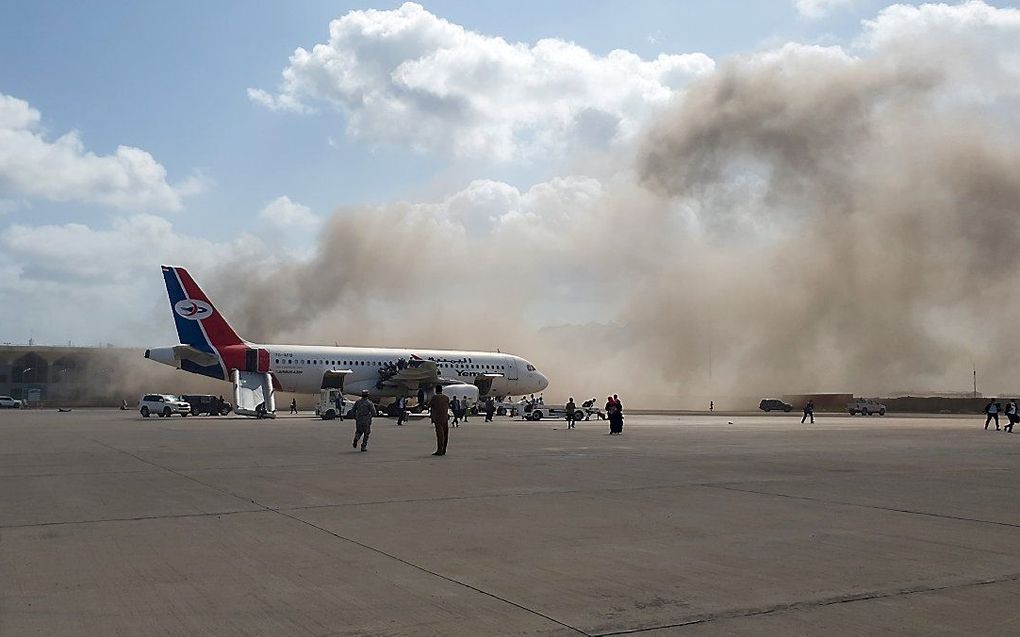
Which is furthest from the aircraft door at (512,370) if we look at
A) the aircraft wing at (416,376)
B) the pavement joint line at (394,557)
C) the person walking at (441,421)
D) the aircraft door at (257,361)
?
the pavement joint line at (394,557)

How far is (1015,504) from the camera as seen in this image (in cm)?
1139

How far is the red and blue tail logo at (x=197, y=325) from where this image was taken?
48656 mm

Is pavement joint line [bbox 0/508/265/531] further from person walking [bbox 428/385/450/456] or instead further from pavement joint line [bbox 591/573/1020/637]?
person walking [bbox 428/385/450/456]

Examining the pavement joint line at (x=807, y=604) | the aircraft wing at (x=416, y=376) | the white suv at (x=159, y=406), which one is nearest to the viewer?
the pavement joint line at (x=807, y=604)

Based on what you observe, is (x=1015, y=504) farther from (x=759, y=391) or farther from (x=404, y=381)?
(x=759, y=391)

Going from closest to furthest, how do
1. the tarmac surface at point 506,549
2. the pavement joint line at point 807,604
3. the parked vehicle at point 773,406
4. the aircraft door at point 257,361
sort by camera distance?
1. the pavement joint line at point 807,604
2. the tarmac surface at point 506,549
3. the aircraft door at point 257,361
4. the parked vehicle at point 773,406

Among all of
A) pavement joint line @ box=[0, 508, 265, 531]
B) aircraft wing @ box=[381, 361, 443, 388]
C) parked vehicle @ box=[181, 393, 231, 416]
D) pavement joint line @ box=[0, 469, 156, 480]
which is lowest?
parked vehicle @ box=[181, 393, 231, 416]

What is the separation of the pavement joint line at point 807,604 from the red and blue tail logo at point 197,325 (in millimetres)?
45879

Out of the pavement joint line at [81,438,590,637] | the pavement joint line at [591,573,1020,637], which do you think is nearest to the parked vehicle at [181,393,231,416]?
the pavement joint line at [81,438,590,637]

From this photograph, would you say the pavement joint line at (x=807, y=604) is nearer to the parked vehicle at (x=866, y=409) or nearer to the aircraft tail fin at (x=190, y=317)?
the aircraft tail fin at (x=190, y=317)

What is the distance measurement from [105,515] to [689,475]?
9283mm

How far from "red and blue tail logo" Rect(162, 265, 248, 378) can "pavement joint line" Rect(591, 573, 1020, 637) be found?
45879mm

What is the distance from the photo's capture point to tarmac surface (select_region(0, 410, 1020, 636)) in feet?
18.7

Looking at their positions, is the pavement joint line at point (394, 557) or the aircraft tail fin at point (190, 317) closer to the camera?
the pavement joint line at point (394, 557)
